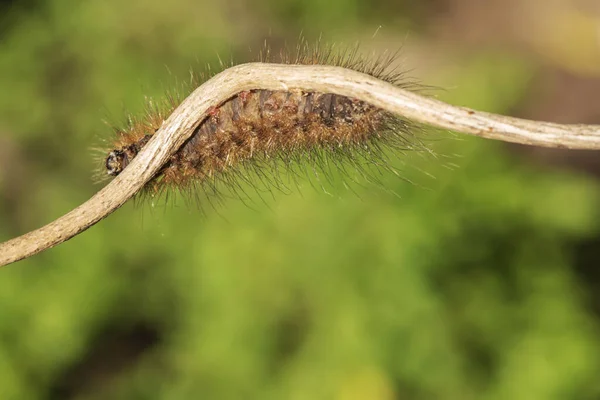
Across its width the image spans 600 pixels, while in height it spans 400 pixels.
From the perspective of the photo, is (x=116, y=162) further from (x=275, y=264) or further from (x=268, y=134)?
(x=275, y=264)

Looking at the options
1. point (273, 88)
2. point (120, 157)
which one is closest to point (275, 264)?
point (120, 157)

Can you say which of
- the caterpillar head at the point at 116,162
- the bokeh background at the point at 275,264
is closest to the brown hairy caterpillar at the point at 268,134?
the caterpillar head at the point at 116,162

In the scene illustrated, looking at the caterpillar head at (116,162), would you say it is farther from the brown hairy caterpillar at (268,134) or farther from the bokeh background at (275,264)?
the bokeh background at (275,264)

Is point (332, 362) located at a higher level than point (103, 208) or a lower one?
higher

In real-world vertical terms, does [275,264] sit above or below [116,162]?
above

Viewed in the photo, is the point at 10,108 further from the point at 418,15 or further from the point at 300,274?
the point at 418,15

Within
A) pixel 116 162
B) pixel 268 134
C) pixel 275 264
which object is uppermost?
pixel 275 264

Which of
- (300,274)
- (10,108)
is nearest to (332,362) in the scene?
(300,274)
